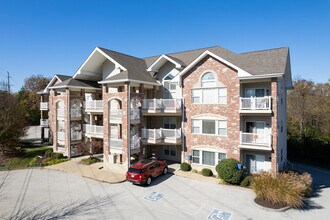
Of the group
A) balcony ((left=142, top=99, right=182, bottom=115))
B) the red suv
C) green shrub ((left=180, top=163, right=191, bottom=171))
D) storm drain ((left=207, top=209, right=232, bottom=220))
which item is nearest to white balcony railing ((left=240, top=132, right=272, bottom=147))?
green shrub ((left=180, top=163, right=191, bottom=171))

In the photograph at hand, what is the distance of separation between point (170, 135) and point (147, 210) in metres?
9.11

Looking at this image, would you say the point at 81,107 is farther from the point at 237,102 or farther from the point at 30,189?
the point at 237,102

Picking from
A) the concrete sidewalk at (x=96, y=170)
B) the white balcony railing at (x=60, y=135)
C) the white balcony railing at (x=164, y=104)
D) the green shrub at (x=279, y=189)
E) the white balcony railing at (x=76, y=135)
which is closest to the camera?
the green shrub at (x=279, y=189)

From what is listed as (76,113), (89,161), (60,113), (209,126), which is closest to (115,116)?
(89,161)

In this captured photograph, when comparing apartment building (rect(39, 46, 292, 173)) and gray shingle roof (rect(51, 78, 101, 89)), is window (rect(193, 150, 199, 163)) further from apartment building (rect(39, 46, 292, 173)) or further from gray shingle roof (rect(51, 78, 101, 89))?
gray shingle roof (rect(51, 78, 101, 89))

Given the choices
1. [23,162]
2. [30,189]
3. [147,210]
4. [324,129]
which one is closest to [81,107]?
[23,162]

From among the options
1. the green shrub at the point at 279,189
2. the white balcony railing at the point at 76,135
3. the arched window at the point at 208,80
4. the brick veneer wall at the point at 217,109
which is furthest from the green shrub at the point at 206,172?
the white balcony railing at the point at 76,135

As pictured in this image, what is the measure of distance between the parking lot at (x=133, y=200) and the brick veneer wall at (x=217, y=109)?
12.5 feet

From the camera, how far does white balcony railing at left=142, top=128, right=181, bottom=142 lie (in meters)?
20.9

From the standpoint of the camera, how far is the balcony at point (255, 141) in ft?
55.8

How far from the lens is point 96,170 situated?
21.0m

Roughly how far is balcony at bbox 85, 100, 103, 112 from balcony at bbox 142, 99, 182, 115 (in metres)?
5.89

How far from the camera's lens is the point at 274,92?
17.1 metres

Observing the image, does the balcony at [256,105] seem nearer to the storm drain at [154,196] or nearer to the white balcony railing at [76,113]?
the storm drain at [154,196]
